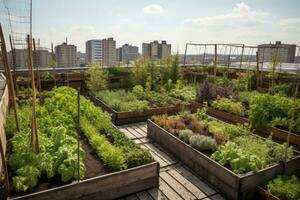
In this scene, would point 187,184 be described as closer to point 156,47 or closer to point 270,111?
point 270,111

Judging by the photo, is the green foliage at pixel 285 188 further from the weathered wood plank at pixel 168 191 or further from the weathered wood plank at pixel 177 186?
the weathered wood plank at pixel 168 191

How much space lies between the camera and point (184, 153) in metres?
4.09

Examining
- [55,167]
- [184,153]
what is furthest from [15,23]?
[184,153]

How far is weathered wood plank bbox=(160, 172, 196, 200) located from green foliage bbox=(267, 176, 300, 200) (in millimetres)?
982

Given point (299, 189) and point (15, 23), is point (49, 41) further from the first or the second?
point (299, 189)

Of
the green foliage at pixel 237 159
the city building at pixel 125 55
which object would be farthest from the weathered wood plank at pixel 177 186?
the city building at pixel 125 55

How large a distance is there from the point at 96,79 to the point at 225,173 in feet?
17.2

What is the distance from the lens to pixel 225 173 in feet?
10.8

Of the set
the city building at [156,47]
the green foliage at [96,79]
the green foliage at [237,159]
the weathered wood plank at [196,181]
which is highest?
the city building at [156,47]

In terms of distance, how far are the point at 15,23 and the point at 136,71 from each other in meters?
4.89

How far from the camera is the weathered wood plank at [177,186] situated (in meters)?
3.30

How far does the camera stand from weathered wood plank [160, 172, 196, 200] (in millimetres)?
3295

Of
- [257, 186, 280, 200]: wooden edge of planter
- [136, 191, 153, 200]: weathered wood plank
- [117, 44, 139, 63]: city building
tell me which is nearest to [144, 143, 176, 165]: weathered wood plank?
[136, 191, 153, 200]: weathered wood plank

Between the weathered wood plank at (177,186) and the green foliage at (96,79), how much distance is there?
4439 millimetres
